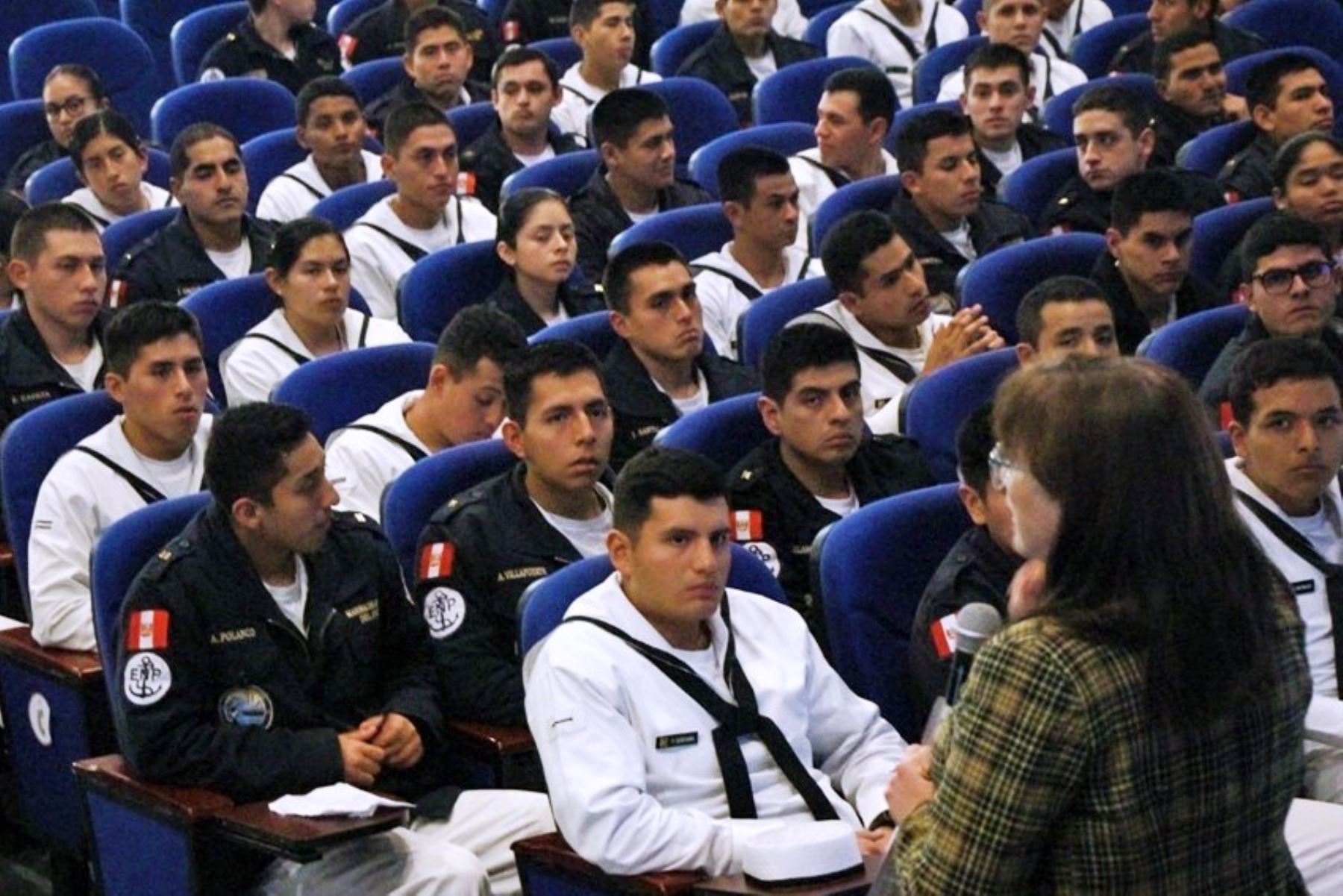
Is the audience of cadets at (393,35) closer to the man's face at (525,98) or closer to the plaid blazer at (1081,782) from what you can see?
the man's face at (525,98)

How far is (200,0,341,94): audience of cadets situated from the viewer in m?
8.74

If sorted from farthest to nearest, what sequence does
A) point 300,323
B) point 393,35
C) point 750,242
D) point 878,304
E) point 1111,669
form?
point 393,35 → point 750,242 → point 300,323 → point 878,304 → point 1111,669

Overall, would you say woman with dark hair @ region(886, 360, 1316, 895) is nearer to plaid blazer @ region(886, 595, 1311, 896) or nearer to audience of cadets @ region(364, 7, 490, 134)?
plaid blazer @ region(886, 595, 1311, 896)

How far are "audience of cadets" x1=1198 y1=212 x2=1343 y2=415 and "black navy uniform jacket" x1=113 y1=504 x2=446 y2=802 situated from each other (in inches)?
83.9

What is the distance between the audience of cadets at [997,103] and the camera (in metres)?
7.63

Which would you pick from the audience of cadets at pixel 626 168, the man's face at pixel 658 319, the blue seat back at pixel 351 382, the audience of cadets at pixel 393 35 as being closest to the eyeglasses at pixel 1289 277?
the man's face at pixel 658 319

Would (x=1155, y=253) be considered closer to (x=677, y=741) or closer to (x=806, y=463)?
(x=806, y=463)

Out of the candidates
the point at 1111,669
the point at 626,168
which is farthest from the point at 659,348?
the point at 1111,669

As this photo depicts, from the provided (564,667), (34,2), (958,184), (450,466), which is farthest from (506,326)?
(34,2)

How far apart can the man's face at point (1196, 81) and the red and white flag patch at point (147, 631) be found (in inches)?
199

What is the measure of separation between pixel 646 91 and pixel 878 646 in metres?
3.71

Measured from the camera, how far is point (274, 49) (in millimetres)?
8789

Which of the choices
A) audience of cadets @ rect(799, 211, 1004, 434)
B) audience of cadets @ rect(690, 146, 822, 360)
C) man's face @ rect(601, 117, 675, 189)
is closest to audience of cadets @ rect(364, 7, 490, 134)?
man's face @ rect(601, 117, 675, 189)

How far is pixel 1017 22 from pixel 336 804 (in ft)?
18.8
